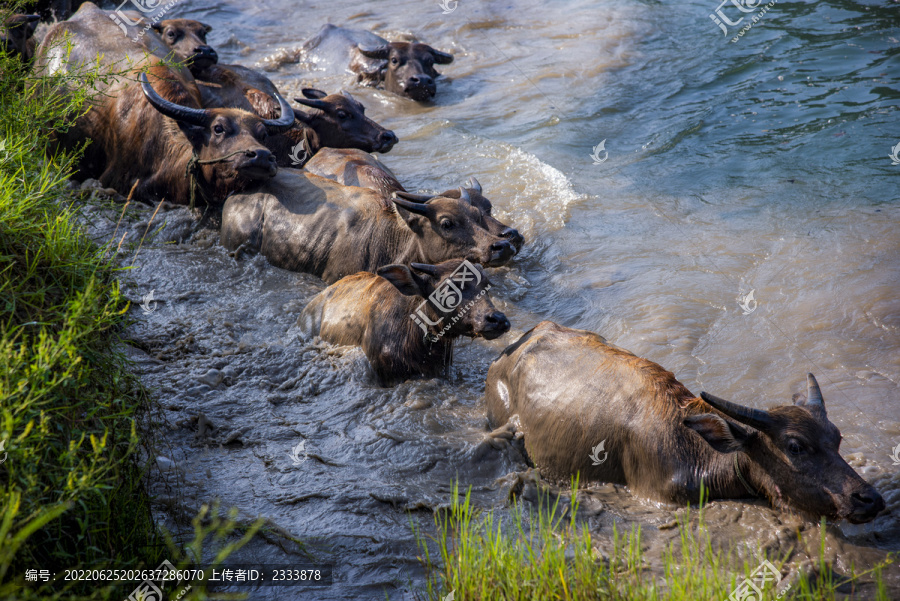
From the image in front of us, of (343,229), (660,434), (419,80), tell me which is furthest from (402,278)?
(419,80)

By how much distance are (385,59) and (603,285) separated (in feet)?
28.1

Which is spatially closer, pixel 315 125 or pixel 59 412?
pixel 59 412

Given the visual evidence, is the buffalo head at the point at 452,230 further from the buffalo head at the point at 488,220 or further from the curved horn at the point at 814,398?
the curved horn at the point at 814,398

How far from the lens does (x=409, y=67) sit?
545 inches

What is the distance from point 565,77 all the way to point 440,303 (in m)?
A: 9.42

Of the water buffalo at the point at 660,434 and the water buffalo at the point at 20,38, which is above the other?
the water buffalo at the point at 20,38

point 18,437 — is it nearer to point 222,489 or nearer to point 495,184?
point 222,489

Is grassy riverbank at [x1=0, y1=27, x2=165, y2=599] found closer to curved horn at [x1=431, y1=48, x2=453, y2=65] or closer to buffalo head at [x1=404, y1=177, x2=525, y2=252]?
buffalo head at [x1=404, y1=177, x2=525, y2=252]

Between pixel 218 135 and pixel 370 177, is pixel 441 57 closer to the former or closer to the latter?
pixel 370 177

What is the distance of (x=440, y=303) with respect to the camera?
19.7 feet

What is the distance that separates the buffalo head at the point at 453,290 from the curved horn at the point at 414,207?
1.42 meters

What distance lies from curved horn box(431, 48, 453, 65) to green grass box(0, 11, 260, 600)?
1051 centimetres

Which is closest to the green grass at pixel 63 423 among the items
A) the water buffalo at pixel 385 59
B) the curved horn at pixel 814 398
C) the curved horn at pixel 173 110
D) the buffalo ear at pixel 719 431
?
the buffalo ear at pixel 719 431

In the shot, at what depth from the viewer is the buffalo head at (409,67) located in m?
13.5
